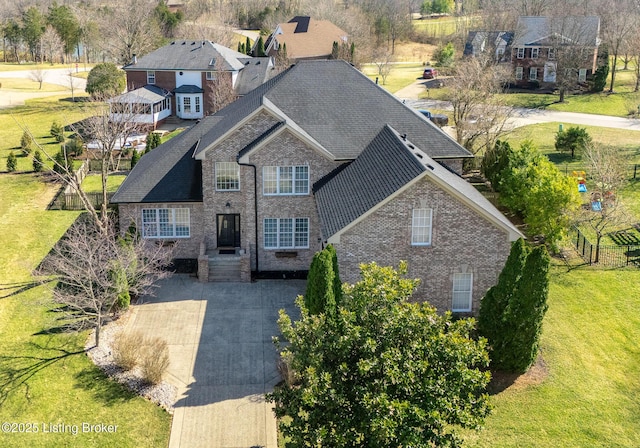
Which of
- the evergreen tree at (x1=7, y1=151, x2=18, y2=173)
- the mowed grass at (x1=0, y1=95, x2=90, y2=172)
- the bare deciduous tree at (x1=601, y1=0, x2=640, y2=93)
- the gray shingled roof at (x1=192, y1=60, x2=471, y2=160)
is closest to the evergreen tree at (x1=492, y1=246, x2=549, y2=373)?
the gray shingled roof at (x1=192, y1=60, x2=471, y2=160)

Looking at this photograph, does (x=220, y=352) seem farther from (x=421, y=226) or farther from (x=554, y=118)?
(x=554, y=118)

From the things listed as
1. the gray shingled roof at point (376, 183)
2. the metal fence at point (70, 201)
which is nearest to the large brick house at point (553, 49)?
the gray shingled roof at point (376, 183)

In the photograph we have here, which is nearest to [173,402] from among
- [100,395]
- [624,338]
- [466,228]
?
[100,395]

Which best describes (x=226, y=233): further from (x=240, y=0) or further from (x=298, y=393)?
(x=240, y=0)

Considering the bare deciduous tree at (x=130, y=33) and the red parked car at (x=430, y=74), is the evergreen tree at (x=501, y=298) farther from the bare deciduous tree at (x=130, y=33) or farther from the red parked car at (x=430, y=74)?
the red parked car at (x=430, y=74)

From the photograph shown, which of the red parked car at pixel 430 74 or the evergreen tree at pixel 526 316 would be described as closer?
the evergreen tree at pixel 526 316
